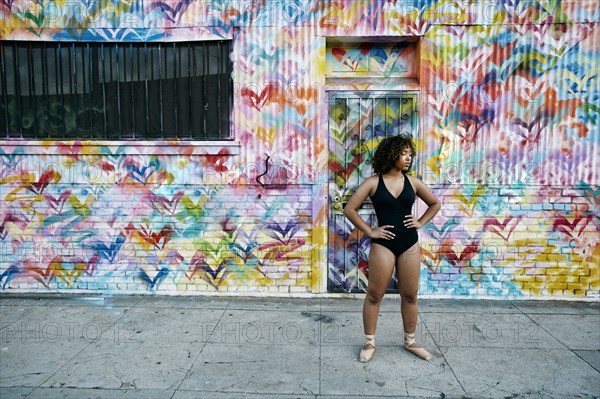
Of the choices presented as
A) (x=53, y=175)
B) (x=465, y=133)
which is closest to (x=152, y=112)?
(x=53, y=175)

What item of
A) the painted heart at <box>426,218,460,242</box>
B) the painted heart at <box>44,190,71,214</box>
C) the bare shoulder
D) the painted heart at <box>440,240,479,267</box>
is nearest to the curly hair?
the bare shoulder

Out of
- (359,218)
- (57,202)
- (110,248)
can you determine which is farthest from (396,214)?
(57,202)

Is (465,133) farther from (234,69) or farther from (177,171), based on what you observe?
(177,171)

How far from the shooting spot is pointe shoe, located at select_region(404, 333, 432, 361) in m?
4.00

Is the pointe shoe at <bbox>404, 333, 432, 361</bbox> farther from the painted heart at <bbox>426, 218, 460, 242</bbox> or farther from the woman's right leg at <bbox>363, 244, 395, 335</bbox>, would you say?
the painted heart at <bbox>426, 218, 460, 242</bbox>

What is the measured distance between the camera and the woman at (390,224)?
3900 millimetres

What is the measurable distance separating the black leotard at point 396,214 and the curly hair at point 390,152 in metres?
0.15

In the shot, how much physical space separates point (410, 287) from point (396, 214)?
63cm

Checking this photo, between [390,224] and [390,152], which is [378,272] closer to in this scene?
[390,224]

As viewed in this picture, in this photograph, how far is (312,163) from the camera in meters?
5.62

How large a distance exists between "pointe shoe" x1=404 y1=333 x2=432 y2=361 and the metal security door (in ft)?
5.30

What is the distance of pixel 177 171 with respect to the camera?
5.68m

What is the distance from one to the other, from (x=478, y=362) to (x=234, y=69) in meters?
4.03

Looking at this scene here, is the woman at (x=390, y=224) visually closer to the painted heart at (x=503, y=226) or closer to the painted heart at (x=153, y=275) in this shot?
the painted heart at (x=503, y=226)
